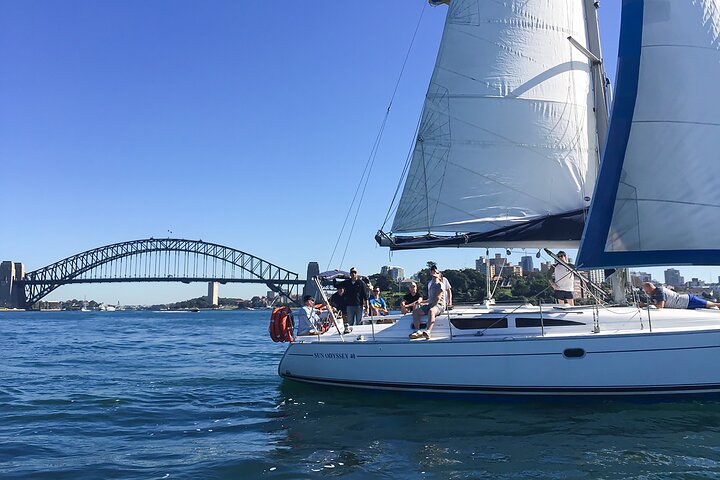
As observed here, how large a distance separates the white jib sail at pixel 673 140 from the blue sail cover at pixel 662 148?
0.04 ft

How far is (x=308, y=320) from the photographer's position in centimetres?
1005

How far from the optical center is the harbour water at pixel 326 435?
570 cm

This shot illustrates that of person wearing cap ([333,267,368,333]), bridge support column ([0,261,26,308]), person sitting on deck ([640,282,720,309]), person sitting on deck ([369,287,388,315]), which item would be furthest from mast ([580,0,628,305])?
bridge support column ([0,261,26,308])

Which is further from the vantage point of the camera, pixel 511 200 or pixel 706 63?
pixel 511 200

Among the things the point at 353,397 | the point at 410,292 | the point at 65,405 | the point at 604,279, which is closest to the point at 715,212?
the point at 604,279

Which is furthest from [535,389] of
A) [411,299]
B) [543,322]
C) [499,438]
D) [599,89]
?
[599,89]

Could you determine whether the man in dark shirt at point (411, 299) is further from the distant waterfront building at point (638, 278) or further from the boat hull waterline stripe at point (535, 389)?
the distant waterfront building at point (638, 278)

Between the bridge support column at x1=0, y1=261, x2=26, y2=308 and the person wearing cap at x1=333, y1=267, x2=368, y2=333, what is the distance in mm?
98723

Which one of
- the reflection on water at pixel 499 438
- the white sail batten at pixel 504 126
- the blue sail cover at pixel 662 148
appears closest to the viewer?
the reflection on water at pixel 499 438

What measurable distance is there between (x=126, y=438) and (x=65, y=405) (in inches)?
100

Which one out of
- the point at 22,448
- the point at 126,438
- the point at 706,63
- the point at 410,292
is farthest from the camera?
the point at 410,292

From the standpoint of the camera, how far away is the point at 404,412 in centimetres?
806

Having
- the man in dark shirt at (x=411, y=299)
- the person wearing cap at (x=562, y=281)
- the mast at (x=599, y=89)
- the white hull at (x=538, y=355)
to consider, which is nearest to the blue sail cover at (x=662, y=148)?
the white hull at (x=538, y=355)

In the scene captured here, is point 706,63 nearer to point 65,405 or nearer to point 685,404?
point 685,404
